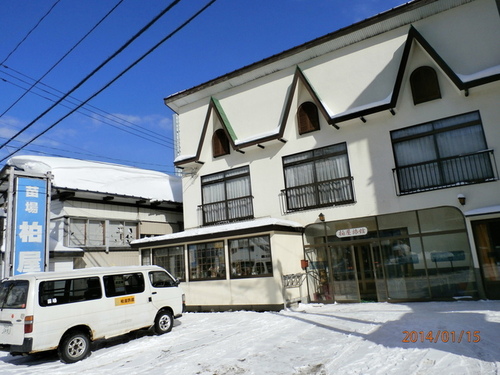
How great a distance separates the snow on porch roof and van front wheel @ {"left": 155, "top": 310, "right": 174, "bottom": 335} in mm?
8680

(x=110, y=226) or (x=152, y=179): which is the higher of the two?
(x=152, y=179)

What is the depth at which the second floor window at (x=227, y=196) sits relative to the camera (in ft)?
55.7

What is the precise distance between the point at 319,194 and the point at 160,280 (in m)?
7.38

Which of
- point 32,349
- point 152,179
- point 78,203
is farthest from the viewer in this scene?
point 152,179

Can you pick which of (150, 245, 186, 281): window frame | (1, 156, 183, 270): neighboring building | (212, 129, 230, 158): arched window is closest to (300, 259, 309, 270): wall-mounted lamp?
(150, 245, 186, 281): window frame

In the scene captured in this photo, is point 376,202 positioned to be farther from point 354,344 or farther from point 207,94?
point 207,94

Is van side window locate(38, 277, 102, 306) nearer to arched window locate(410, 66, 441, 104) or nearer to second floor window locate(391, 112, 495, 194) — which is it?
second floor window locate(391, 112, 495, 194)

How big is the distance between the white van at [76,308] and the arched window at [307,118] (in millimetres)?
8756

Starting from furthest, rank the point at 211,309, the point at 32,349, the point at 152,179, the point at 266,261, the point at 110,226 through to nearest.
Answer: the point at 152,179 < the point at 110,226 < the point at 211,309 < the point at 266,261 < the point at 32,349

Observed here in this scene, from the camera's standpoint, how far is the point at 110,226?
18734mm

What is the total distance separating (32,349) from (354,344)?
21.7ft

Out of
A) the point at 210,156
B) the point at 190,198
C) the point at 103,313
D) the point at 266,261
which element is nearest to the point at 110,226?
the point at 190,198

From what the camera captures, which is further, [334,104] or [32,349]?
[334,104]
